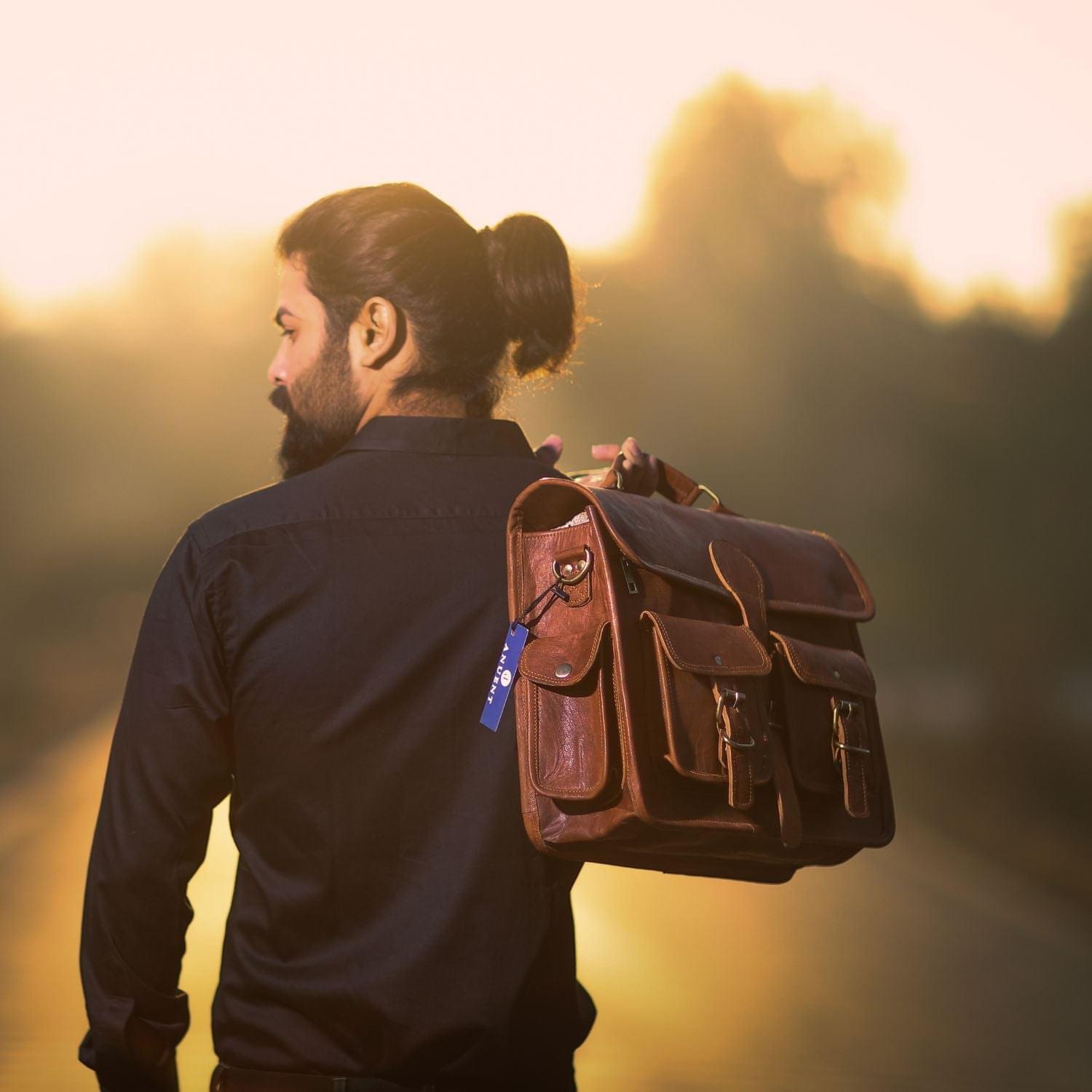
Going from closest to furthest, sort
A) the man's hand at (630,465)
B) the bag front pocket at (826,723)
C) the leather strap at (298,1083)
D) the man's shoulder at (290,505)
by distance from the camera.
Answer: the leather strap at (298,1083)
the man's shoulder at (290,505)
the bag front pocket at (826,723)
the man's hand at (630,465)

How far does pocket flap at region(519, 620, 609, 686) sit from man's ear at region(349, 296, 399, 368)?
579mm

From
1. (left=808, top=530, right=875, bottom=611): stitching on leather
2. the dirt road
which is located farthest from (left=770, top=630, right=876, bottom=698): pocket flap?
the dirt road

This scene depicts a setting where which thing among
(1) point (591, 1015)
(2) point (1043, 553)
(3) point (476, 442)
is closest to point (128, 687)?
(3) point (476, 442)

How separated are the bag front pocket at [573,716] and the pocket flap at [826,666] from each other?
1.37 ft

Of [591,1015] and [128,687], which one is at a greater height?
[128,687]

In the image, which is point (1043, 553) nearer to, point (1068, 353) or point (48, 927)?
point (1068, 353)

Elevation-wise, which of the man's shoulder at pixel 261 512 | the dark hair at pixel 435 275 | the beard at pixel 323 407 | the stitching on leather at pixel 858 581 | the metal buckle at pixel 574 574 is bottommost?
the metal buckle at pixel 574 574

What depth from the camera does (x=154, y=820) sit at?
8.36ft

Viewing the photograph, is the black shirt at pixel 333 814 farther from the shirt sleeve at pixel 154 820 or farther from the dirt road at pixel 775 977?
the dirt road at pixel 775 977

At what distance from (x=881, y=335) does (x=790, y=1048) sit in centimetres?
3391

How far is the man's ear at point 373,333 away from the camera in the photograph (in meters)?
2.79

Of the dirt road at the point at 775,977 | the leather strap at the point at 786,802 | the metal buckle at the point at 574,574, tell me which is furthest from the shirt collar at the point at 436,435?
the dirt road at the point at 775,977

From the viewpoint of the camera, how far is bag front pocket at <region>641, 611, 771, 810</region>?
2506 millimetres

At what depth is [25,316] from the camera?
236ft
